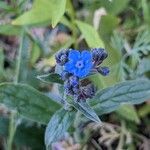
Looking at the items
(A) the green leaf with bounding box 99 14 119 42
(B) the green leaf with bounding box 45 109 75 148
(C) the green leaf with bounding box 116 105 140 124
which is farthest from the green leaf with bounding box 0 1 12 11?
(C) the green leaf with bounding box 116 105 140 124

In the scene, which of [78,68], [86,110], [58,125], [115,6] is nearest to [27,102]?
[58,125]

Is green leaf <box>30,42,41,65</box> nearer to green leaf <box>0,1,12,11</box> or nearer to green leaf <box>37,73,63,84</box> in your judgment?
green leaf <box>0,1,12,11</box>

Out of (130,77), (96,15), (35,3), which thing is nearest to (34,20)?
(35,3)

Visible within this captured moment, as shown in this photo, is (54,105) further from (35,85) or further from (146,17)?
(146,17)

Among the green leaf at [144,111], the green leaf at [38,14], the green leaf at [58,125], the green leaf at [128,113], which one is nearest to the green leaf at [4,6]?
the green leaf at [38,14]

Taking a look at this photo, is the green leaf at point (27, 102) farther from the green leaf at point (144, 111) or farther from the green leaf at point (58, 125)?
the green leaf at point (144, 111)

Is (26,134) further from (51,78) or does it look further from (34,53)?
(51,78)
